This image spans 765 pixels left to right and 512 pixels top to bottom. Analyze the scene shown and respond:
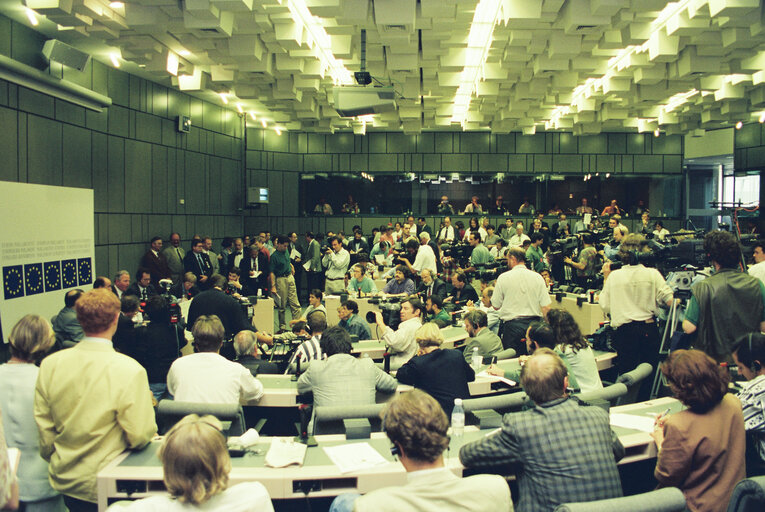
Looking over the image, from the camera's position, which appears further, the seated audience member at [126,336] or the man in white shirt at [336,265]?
the man in white shirt at [336,265]

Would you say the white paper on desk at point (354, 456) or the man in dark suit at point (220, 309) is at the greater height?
the man in dark suit at point (220, 309)

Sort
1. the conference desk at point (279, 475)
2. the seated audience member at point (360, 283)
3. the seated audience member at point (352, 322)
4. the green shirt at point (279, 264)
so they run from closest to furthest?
the conference desk at point (279, 475)
the seated audience member at point (352, 322)
the seated audience member at point (360, 283)
the green shirt at point (279, 264)

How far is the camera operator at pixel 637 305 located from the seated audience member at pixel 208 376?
313cm

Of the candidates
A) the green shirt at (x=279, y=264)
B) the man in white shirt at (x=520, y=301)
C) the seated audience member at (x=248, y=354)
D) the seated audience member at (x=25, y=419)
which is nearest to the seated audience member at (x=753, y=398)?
the man in white shirt at (x=520, y=301)

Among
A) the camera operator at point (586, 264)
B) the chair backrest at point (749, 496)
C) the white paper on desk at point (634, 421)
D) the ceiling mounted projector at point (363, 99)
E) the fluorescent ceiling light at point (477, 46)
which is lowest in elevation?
the white paper on desk at point (634, 421)

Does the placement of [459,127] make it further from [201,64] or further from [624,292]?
[624,292]

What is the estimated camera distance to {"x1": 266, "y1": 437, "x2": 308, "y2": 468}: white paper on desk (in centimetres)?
277

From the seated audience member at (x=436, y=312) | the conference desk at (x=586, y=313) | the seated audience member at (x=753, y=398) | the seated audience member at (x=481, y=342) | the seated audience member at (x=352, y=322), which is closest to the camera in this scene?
the seated audience member at (x=753, y=398)

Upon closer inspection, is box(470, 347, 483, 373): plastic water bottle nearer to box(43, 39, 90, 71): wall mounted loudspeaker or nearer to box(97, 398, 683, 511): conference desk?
box(97, 398, 683, 511): conference desk

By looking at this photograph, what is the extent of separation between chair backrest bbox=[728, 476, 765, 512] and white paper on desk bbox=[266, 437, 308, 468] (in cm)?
179

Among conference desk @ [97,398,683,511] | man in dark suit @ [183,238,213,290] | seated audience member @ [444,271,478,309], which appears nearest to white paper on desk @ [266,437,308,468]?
conference desk @ [97,398,683,511]

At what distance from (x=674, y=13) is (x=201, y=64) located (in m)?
6.50

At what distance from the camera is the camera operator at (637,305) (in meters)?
4.91

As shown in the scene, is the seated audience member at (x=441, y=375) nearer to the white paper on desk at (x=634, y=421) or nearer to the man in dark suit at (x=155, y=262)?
the white paper on desk at (x=634, y=421)
